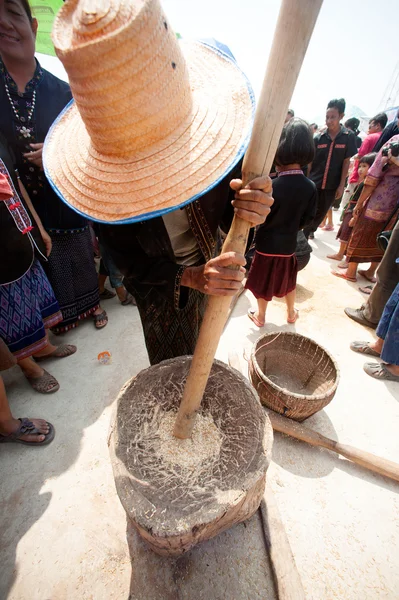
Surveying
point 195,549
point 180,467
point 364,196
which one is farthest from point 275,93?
point 364,196

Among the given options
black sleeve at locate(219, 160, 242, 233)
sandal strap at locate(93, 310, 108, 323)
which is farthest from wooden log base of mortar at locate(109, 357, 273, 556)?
sandal strap at locate(93, 310, 108, 323)

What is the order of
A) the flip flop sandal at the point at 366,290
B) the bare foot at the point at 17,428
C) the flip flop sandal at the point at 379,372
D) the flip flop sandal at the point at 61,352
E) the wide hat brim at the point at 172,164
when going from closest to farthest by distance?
1. the wide hat brim at the point at 172,164
2. the bare foot at the point at 17,428
3. the flip flop sandal at the point at 379,372
4. the flip flop sandal at the point at 61,352
5. the flip flop sandal at the point at 366,290

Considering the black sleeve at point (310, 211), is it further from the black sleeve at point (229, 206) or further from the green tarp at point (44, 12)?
the green tarp at point (44, 12)

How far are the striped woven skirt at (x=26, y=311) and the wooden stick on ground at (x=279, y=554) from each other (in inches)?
81.3

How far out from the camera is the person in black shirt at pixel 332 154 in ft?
14.1

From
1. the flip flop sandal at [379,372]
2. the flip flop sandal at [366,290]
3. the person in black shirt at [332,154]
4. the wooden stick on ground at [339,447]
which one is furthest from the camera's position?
the person in black shirt at [332,154]

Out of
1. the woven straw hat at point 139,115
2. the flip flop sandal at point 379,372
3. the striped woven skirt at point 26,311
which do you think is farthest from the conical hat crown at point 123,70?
the flip flop sandal at point 379,372

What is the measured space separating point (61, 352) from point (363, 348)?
3.07 meters

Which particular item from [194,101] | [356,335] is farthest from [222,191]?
[356,335]

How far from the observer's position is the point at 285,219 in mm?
2525

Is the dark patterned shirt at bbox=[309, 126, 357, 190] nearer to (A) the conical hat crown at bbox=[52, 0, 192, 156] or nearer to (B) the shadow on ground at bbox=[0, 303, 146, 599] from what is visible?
(B) the shadow on ground at bbox=[0, 303, 146, 599]

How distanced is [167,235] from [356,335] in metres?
2.66

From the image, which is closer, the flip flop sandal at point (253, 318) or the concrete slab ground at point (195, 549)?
the concrete slab ground at point (195, 549)

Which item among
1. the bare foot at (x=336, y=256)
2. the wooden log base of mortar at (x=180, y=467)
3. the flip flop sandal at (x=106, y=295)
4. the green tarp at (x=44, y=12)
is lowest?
the flip flop sandal at (x=106, y=295)
